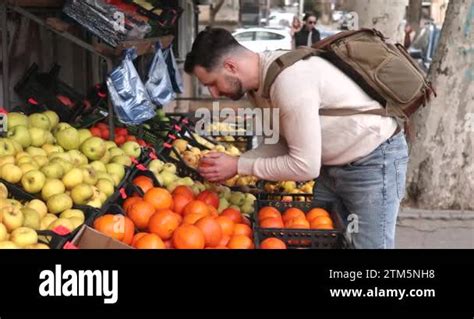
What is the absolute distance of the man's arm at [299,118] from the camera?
122 inches

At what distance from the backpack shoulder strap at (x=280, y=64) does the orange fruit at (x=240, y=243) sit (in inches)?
26.2

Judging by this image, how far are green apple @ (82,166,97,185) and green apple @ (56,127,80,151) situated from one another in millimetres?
480

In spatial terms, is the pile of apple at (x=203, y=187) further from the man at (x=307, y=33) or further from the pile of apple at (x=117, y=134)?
the man at (x=307, y=33)

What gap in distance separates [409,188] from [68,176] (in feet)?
12.8

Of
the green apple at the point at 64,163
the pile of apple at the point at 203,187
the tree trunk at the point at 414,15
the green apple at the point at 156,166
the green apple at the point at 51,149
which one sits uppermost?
the green apple at the point at 64,163

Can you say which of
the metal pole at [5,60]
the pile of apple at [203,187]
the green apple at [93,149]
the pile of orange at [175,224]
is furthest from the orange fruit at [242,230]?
the metal pole at [5,60]

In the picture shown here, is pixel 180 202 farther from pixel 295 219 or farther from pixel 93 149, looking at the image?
pixel 93 149

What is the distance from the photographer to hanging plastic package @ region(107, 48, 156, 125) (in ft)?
15.6

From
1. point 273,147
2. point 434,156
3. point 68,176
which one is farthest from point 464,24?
point 68,176

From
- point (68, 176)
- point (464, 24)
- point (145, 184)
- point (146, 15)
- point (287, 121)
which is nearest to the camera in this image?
point (287, 121)

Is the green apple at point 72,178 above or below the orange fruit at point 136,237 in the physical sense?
above

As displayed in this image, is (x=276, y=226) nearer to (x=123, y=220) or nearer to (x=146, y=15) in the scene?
(x=123, y=220)

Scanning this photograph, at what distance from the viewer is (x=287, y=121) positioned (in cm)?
315

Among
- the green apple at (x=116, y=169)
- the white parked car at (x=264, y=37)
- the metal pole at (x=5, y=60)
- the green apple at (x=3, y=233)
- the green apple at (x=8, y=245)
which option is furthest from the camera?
the white parked car at (x=264, y=37)
